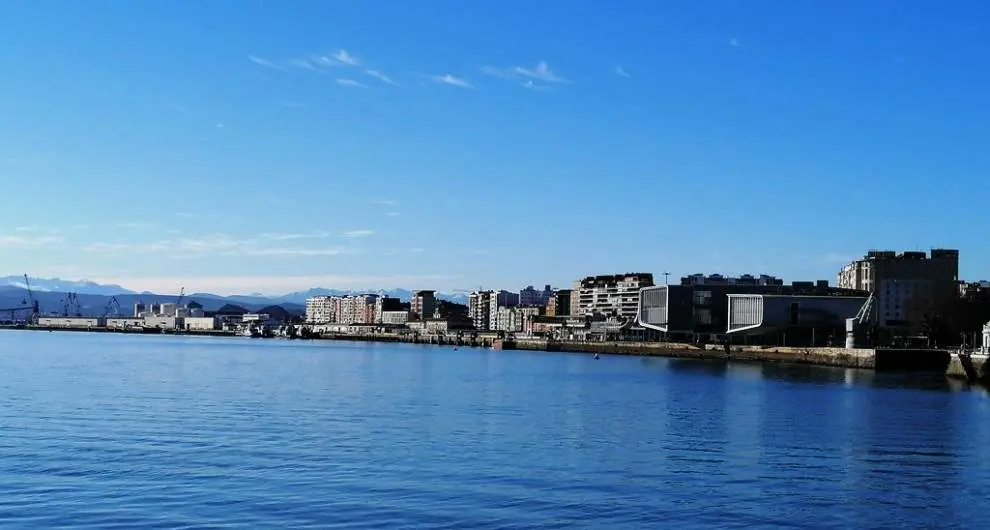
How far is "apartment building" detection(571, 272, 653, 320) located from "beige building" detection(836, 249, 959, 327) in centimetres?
3587

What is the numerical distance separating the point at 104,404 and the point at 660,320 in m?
99.9

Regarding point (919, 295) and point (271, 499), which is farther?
point (919, 295)

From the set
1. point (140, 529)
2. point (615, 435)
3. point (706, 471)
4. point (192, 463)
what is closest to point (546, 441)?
point (615, 435)

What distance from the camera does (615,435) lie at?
89.4ft

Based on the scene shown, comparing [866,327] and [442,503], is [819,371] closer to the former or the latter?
[866,327]

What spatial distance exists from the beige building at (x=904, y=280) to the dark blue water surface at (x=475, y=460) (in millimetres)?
67931

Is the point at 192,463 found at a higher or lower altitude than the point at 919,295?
lower

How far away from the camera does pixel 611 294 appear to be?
575 ft

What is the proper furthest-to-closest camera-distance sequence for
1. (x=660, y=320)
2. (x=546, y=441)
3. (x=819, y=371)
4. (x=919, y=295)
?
1. (x=660, y=320)
2. (x=919, y=295)
3. (x=819, y=371)
4. (x=546, y=441)

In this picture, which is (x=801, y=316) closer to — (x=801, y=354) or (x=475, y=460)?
(x=801, y=354)

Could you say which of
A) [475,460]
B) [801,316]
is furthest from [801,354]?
[475,460]

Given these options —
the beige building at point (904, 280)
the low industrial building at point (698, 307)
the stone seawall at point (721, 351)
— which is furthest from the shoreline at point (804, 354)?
the beige building at point (904, 280)

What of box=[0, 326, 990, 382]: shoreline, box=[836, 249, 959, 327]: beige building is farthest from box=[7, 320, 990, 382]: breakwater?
box=[836, 249, 959, 327]: beige building

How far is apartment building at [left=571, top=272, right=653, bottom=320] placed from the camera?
6614 inches
